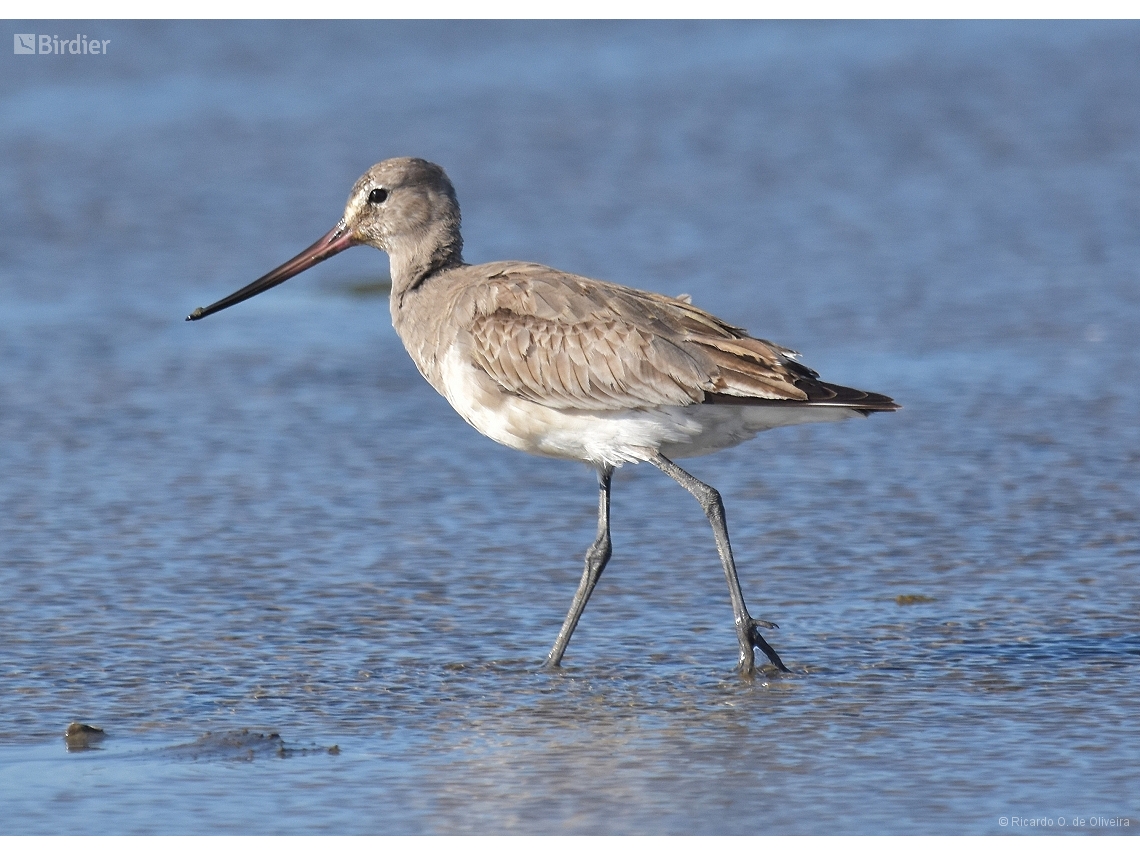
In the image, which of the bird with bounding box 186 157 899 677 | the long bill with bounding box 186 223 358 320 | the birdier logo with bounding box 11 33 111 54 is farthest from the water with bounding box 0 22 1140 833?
the long bill with bounding box 186 223 358 320

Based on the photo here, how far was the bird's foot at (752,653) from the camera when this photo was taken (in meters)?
5.88

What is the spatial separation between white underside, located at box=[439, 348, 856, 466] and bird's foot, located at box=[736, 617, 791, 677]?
62 centimetres

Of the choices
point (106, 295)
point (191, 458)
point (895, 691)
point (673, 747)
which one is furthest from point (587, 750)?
point (106, 295)

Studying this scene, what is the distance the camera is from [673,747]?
17.1ft

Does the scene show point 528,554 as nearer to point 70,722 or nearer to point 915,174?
point 70,722

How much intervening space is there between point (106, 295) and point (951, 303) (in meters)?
4.75

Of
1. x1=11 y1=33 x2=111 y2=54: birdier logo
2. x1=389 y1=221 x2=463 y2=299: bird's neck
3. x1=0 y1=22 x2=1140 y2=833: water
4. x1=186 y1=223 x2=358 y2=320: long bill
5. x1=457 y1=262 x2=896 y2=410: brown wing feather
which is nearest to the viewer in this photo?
x1=0 y1=22 x2=1140 y2=833: water

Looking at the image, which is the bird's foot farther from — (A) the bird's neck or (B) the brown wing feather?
(A) the bird's neck

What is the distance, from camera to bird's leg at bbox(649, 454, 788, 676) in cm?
591

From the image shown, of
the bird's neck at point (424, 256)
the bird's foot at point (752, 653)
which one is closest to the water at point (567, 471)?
the bird's foot at point (752, 653)

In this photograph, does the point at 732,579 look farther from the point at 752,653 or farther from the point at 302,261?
the point at 302,261

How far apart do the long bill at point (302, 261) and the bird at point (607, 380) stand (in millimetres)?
580

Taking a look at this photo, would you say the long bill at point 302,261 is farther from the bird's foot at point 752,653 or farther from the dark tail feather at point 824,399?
the bird's foot at point 752,653

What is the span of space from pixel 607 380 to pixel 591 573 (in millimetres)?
667
